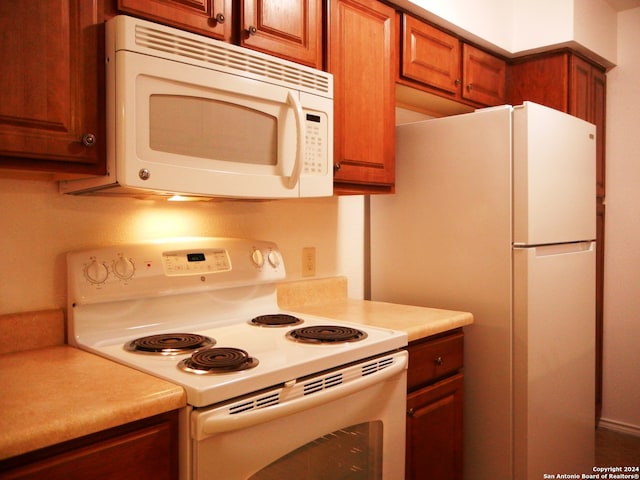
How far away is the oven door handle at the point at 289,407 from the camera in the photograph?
1.06 meters

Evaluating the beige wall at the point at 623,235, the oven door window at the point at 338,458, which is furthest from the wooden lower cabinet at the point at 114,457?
the beige wall at the point at 623,235

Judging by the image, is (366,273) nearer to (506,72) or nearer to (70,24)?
(506,72)

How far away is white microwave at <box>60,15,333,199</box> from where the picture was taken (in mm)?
1248

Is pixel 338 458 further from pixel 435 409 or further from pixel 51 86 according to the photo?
pixel 51 86

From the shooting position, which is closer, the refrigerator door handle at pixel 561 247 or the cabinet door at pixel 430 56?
the refrigerator door handle at pixel 561 247

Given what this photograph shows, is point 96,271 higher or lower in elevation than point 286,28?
lower

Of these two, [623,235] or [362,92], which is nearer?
[362,92]

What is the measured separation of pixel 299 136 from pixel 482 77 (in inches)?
55.8

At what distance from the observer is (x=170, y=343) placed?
141 centimetres

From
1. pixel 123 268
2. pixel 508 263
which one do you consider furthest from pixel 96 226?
pixel 508 263

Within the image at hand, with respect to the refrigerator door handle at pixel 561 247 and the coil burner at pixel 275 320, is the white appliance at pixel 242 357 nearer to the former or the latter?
the coil burner at pixel 275 320

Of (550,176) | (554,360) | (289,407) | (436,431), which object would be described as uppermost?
(550,176)

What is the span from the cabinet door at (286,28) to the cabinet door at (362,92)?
2.6 inches

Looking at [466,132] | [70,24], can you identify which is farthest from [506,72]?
[70,24]
